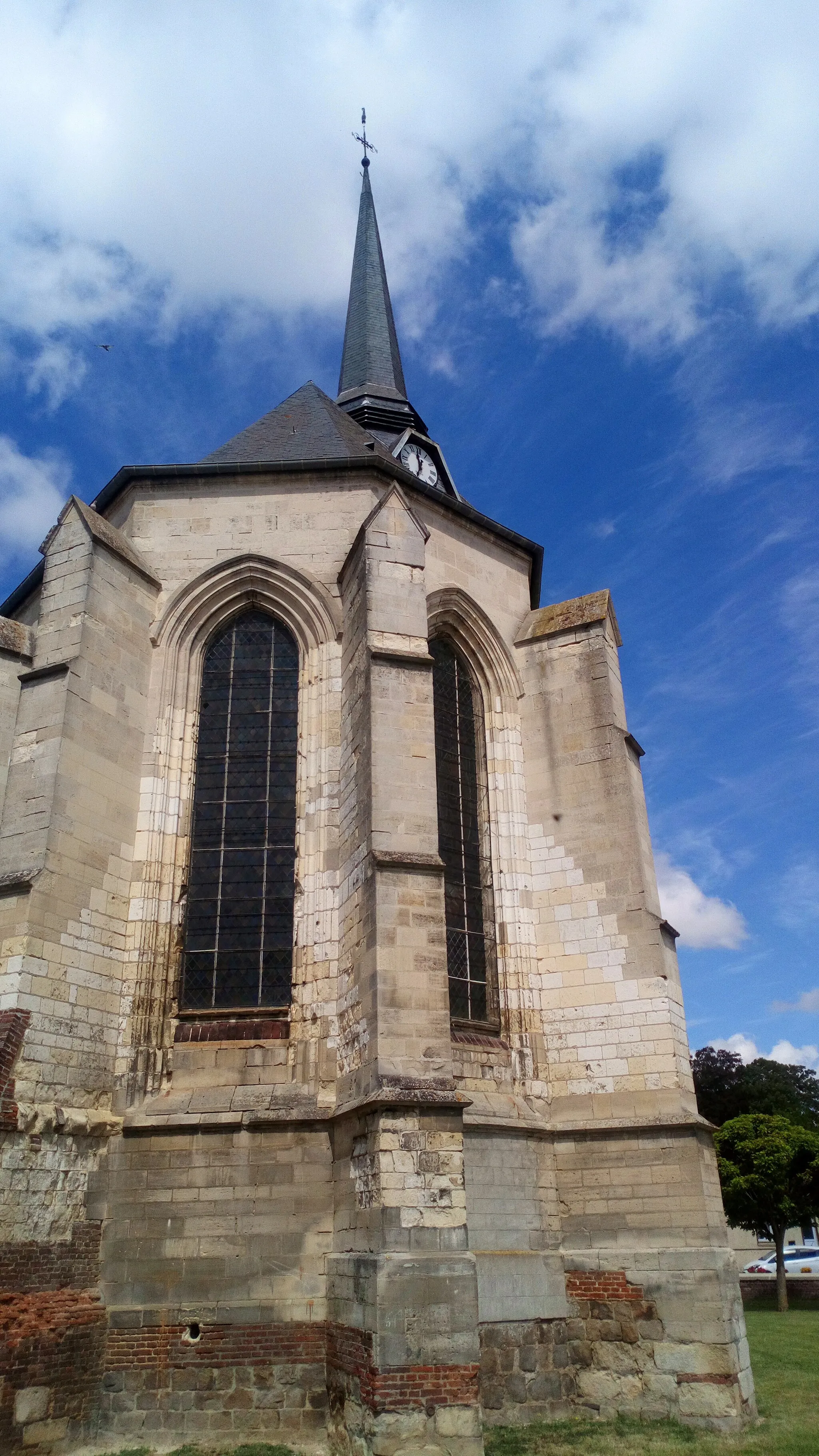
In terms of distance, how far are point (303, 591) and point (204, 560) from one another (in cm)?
120

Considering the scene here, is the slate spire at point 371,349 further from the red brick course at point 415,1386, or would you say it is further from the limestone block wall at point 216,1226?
the red brick course at point 415,1386

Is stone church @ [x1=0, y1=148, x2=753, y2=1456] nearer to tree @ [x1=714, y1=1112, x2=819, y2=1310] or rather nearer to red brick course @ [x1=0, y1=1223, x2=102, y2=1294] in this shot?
red brick course @ [x1=0, y1=1223, x2=102, y2=1294]

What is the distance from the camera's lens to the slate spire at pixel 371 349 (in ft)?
70.3

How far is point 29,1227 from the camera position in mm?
8164

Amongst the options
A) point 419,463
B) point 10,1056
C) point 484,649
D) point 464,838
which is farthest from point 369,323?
point 10,1056

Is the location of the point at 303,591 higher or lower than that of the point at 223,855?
higher

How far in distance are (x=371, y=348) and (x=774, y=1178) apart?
823 inches

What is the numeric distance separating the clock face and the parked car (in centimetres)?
2555

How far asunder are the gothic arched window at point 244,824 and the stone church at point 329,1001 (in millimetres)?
33

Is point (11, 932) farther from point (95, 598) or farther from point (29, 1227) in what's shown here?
point (95, 598)

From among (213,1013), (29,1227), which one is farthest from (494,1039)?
(29,1227)

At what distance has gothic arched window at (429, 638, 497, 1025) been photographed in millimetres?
10883

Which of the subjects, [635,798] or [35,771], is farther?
[635,798]

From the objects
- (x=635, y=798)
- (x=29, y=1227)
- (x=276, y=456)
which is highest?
(x=276, y=456)
